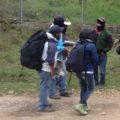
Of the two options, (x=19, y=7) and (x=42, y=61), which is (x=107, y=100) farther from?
(x=19, y=7)

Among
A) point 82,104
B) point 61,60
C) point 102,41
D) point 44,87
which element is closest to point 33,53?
point 44,87

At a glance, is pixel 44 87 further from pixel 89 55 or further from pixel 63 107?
pixel 89 55

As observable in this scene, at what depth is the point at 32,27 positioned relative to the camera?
68.4 ft

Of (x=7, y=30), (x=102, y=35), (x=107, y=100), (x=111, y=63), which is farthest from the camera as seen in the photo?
(x=7, y=30)

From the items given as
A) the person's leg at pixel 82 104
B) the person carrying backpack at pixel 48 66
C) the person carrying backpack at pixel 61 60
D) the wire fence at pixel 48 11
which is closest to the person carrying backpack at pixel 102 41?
the person carrying backpack at pixel 61 60

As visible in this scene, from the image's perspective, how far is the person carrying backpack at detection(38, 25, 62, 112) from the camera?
9938 mm

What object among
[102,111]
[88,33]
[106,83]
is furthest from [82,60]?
[106,83]

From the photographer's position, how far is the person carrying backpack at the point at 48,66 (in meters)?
9.94

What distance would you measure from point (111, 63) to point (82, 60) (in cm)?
666

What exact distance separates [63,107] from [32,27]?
10.5 m

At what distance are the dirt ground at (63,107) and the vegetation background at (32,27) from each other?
0.75 meters

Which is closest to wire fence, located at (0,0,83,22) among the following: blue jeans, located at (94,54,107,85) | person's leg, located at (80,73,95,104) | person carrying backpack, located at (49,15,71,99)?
blue jeans, located at (94,54,107,85)

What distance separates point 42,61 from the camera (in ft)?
32.9

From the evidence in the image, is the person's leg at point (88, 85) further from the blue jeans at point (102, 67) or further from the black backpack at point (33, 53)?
the blue jeans at point (102, 67)
